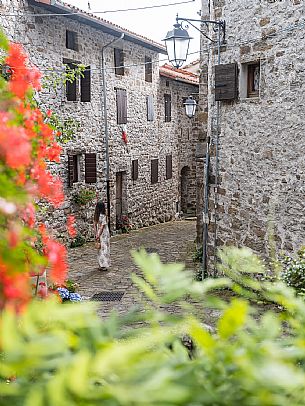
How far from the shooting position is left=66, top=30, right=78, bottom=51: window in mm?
12930

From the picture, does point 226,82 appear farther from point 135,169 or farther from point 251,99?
point 135,169

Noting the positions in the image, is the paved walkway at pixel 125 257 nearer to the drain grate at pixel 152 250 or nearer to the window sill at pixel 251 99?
the drain grate at pixel 152 250

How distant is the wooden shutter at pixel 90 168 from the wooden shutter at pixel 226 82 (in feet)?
20.3

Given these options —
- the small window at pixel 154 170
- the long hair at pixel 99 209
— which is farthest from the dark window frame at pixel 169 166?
the long hair at pixel 99 209

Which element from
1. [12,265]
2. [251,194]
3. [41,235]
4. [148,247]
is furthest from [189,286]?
[148,247]

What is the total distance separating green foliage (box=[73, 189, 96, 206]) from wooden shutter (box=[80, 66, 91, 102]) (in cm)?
232

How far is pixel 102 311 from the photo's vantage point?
298 inches

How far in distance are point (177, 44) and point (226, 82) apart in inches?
38.7

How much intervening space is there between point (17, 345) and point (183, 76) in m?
18.3

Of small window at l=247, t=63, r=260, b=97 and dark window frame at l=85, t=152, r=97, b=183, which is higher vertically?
small window at l=247, t=63, r=260, b=97

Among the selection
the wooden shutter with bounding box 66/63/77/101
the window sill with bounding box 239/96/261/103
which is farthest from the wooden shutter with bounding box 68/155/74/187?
the window sill with bounding box 239/96/261/103

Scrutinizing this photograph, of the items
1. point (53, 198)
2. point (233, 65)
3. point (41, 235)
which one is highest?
point (233, 65)

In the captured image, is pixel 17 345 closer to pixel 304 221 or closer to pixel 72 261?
pixel 304 221

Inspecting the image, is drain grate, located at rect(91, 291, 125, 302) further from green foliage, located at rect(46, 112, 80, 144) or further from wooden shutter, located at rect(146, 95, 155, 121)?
wooden shutter, located at rect(146, 95, 155, 121)
